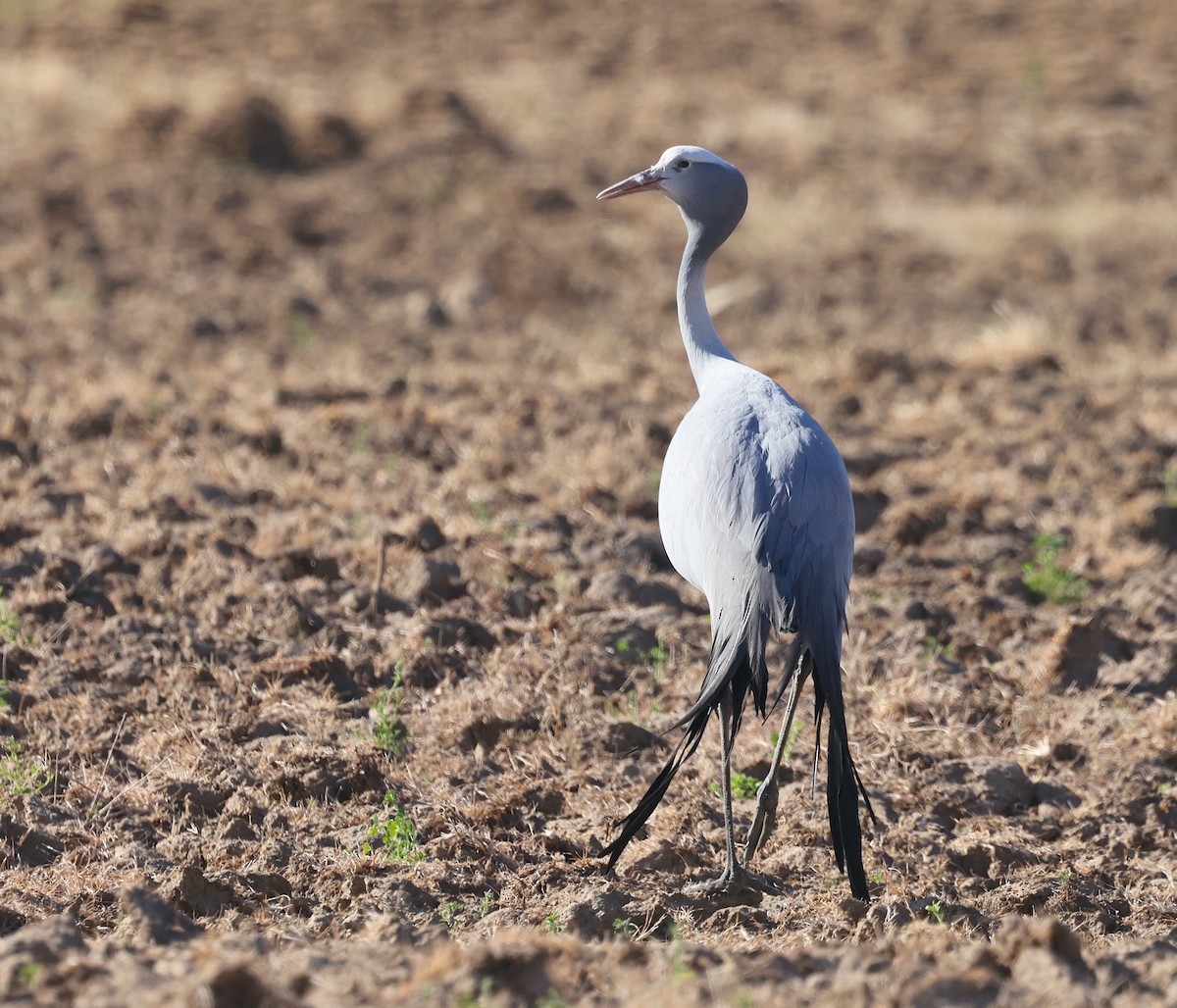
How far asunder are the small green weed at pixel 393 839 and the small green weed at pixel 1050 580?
3.28 m

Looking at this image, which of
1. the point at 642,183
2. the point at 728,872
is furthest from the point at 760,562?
the point at 642,183

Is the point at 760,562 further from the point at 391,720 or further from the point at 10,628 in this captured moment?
the point at 10,628

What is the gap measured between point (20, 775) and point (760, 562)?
241 centimetres

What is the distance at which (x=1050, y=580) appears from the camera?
22.2ft

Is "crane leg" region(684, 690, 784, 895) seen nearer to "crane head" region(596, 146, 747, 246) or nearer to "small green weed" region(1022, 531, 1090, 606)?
"crane head" region(596, 146, 747, 246)

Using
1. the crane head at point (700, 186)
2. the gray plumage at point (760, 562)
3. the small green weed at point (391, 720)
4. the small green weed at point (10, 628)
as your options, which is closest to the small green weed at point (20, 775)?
the small green weed at point (10, 628)

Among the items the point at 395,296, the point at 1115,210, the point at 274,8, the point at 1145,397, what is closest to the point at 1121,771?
the point at 1145,397

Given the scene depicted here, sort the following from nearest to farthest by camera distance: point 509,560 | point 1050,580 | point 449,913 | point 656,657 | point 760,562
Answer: point 449,913
point 760,562
point 656,657
point 509,560
point 1050,580

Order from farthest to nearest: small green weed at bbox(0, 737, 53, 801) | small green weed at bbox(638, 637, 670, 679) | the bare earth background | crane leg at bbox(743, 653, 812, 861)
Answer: small green weed at bbox(638, 637, 670, 679), small green weed at bbox(0, 737, 53, 801), crane leg at bbox(743, 653, 812, 861), the bare earth background

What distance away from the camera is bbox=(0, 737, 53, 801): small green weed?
185 inches

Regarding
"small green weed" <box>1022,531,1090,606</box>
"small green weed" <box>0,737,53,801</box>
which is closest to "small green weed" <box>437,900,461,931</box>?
"small green weed" <box>0,737,53,801</box>

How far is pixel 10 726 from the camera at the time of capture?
5.07 m

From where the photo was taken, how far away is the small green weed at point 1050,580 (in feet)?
21.9

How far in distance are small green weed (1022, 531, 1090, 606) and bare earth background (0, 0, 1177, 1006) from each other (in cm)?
3
